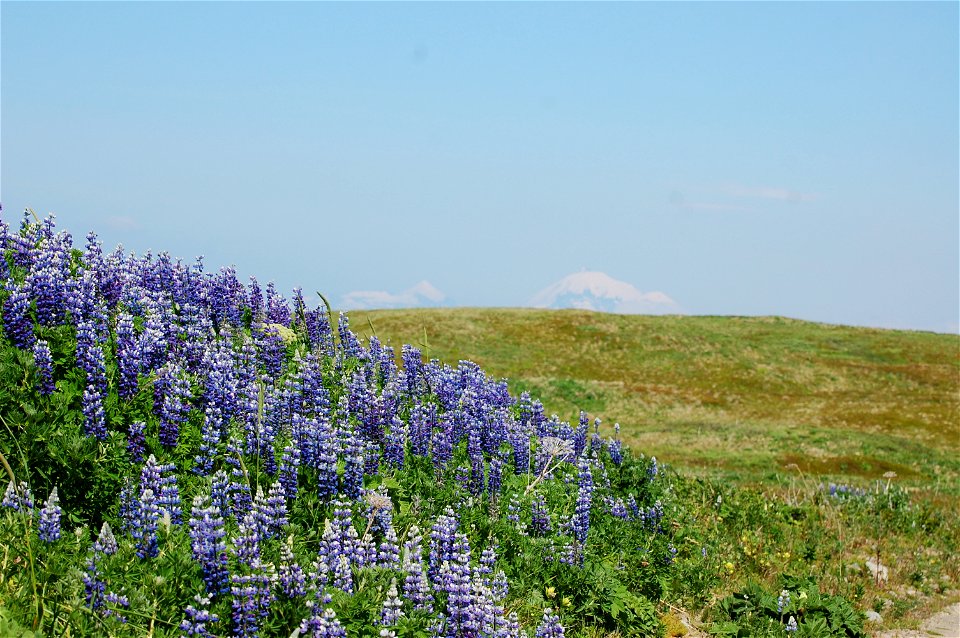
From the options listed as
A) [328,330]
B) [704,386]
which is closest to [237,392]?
Result: [328,330]

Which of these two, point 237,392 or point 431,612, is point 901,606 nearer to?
point 431,612

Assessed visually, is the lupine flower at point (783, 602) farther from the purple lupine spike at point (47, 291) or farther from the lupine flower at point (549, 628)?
the purple lupine spike at point (47, 291)

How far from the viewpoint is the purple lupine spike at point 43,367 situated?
22.1ft

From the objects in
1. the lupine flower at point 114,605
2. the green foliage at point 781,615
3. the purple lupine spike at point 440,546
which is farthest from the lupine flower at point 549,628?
the lupine flower at point 114,605

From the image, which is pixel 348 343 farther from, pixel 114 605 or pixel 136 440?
pixel 114 605

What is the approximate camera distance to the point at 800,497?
1611 centimetres

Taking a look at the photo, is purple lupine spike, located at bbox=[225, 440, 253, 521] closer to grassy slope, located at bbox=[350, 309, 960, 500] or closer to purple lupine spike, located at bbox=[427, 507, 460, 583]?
purple lupine spike, located at bbox=[427, 507, 460, 583]

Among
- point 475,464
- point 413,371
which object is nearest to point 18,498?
point 475,464

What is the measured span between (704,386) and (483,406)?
50.9m

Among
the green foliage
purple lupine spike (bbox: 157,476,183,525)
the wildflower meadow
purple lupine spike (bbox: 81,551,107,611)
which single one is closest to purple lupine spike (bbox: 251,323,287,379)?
the wildflower meadow

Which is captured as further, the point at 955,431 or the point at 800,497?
the point at 955,431

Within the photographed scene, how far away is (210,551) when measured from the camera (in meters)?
5.00

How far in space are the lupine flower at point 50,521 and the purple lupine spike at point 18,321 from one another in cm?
256

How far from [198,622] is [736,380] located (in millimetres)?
58820
